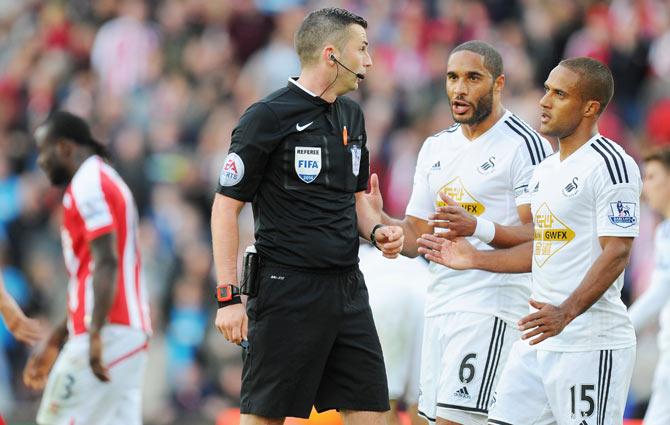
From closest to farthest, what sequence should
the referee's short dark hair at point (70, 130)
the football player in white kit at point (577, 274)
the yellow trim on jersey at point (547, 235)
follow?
the football player in white kit at point (577, 274), the yellow trim on jersey at point (547, 235), the referee's short dark hair at point (70, 130)

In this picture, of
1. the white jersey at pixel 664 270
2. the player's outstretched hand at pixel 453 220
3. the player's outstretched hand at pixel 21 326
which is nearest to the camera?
the player's outstretched hand at pixel 453 220

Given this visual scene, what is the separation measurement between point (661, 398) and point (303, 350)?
4.03m

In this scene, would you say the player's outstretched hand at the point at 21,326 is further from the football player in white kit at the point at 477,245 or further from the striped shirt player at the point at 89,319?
the football player in white kit at the point at 477,245

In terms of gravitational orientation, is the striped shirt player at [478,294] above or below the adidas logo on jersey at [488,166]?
below

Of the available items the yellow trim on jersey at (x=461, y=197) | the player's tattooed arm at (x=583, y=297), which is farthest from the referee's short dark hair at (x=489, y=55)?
the player's tattooed arm at (x=583, y=297)

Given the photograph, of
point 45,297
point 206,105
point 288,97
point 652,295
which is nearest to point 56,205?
point 45,297

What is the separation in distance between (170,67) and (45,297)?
11.5 ft

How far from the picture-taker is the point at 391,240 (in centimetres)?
764

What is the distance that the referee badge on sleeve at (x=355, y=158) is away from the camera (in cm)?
776

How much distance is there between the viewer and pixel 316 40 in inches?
302

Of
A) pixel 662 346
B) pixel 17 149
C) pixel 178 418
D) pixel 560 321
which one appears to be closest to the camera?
pixel 560 321

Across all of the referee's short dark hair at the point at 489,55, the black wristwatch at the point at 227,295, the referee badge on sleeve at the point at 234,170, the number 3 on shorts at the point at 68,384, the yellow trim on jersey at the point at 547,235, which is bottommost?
the number 3 on shorts at the point at 68,384

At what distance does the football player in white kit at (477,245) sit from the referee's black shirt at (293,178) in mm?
715

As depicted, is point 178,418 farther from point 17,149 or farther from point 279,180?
point 279,180
